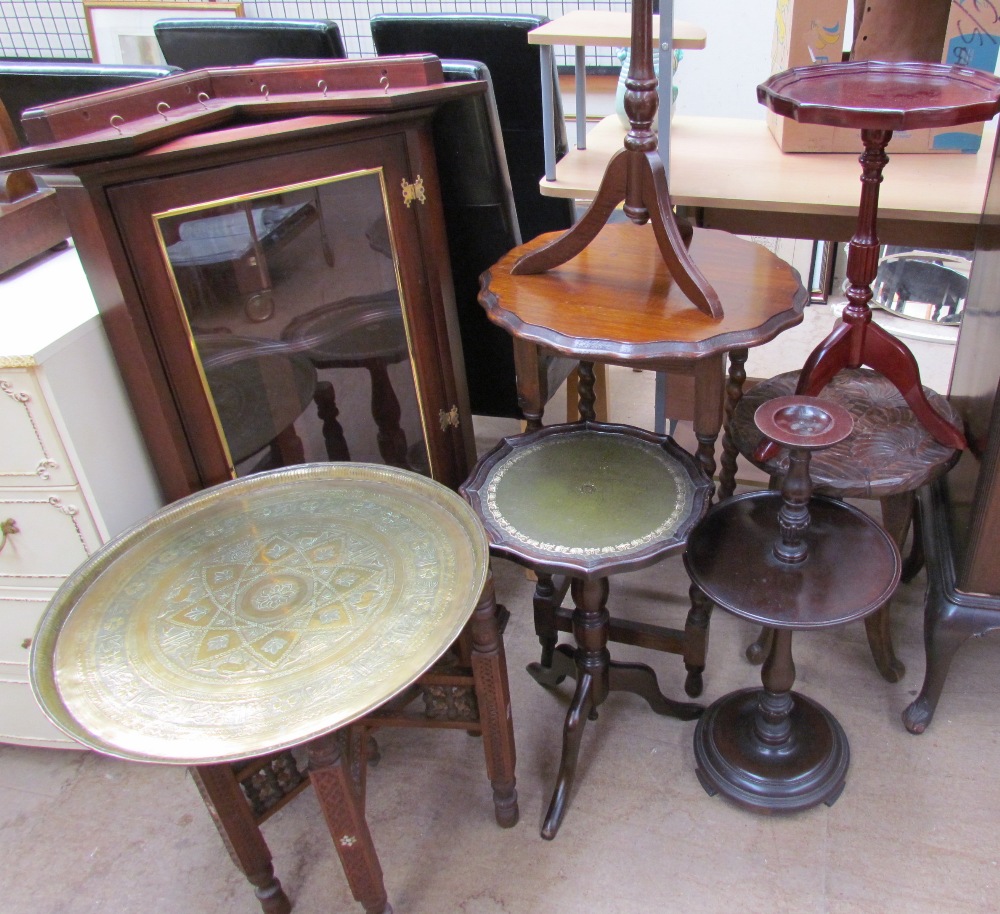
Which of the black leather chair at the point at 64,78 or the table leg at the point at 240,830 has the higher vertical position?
the black leather chair at the point at 64,78

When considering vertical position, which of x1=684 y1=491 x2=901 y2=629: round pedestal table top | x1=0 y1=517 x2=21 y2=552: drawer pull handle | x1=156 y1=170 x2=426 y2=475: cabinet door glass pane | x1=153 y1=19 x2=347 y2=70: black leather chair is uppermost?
x1=153 y1=19 x2=347 y2=70: black leather chair

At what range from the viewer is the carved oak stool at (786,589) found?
3.82 feet

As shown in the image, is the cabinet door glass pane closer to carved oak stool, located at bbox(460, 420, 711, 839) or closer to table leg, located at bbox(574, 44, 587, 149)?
carved oak stool, located at bbox(460, 420, 711, 839)

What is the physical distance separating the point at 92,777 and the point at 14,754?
19cm

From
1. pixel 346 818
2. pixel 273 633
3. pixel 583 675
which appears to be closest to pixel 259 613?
pixel 273 633

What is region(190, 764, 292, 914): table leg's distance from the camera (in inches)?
45.4

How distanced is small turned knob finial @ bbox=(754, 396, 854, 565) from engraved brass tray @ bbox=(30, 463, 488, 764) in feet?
1.42

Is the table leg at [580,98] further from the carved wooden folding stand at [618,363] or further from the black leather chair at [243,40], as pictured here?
the black leather chair at [243,40]

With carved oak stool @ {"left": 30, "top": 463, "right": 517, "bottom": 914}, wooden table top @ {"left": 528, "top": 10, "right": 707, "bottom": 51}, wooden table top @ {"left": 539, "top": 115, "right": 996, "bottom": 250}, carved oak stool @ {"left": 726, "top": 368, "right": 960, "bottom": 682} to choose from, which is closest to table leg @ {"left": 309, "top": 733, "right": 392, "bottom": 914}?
carved oak stool @ {"left": 30, "top": 463, "right": 517, "bottom": 914}

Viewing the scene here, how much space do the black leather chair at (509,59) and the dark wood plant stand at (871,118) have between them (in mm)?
794

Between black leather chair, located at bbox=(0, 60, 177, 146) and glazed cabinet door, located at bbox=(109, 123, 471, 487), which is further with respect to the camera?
black leather chair, located at bbox=(0, 60, 177, 146)

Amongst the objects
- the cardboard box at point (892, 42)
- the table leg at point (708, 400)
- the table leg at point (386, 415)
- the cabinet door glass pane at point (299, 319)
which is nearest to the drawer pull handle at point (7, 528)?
the cabinet door glass pane at point (299, 319)

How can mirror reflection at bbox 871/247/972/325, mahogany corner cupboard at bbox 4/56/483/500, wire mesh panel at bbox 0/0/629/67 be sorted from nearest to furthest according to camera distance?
mahogany corner cupboard at bbox 4/56/483/500 → mirror reflection at bbox 871/247/972/325 → wire mesh panel at bbox 0/0/629/67

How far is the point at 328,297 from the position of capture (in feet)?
4.59
